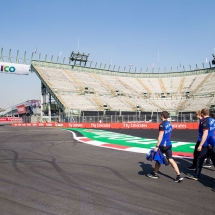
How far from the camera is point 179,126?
27.2m

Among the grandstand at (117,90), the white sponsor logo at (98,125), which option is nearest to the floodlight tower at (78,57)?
the grandstand at (117,90)

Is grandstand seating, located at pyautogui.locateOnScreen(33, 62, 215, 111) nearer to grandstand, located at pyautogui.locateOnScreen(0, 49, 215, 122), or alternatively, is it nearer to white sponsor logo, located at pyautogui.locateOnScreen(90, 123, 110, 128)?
grandstand, located at pyautogui.locateOnScreen(0, 49, 215, 122)

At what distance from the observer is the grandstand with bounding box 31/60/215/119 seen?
45.5 meters

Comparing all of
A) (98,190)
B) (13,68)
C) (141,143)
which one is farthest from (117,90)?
(98,190)

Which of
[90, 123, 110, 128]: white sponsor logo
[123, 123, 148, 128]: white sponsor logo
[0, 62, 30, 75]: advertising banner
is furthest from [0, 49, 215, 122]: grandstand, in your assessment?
[123, 123, 148, 128]: white sponsor logo

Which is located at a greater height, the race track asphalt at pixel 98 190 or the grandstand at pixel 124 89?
the grandstand at pixel 124 89

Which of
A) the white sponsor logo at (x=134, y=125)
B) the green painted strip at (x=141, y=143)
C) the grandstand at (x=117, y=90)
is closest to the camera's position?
the green painted strip at (x=141, y=143)

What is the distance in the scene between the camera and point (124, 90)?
54.3 m

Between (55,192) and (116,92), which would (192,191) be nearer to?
(55,192)

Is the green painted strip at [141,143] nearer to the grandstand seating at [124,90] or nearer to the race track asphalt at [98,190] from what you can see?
the race track asphalt at [98,190]

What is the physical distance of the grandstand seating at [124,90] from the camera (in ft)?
151

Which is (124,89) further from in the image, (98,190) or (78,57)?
(98,190)

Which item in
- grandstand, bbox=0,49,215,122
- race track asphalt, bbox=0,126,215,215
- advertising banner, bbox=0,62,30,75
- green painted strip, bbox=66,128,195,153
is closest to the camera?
race track asphalt, bbox=0,126,215,215

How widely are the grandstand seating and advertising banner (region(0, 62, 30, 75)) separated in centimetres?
385
